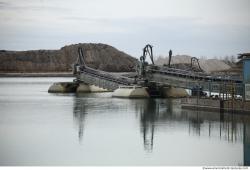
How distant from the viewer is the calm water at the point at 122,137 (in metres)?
9.14

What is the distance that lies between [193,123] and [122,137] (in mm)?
2566

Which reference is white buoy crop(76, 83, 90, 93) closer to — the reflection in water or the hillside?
the hillside

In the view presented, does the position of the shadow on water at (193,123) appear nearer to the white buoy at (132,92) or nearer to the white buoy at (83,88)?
the white buoy at (132,92)

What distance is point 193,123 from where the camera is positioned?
13133 millimetres

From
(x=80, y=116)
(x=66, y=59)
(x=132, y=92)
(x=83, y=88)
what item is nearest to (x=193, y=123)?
(x=80, y=116)

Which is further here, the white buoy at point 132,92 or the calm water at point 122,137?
the white buoy at point 132,92

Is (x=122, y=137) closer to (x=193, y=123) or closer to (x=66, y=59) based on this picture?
(x=193, y=123)

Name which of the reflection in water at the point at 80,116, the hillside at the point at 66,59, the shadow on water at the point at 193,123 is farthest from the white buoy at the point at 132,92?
the shadow on water at the point at 193,123

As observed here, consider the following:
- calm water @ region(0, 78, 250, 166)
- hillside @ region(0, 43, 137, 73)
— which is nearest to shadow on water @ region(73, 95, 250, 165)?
calm water @ region(0, 78, 250, 166)

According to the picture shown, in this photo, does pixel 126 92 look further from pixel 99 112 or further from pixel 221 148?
pixel 221 148

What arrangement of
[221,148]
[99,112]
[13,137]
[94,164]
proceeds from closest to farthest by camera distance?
[94,164] < [221,148] < [13,137] < [99,112]

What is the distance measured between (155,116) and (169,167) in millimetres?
6404

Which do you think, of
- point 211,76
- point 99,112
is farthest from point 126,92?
point 99,112

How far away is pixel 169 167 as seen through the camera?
28.7ft
